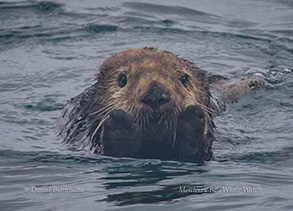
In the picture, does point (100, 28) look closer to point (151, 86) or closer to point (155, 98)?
point (151, 86)

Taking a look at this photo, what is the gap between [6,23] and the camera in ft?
35.2

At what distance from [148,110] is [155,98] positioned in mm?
143

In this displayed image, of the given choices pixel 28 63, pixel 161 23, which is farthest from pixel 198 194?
Answer: pixel 161 23

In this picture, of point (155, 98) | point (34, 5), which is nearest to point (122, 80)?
point (155, 98)

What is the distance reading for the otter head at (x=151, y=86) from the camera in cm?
517

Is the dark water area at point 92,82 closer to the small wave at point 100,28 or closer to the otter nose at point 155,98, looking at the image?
the small wave at point 100,28

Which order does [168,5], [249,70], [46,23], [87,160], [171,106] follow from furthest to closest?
[168,5] → [46,23] → [249,70] → [87,160] → [171,106]

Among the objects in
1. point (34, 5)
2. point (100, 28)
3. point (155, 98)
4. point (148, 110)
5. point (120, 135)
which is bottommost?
point (120, 135)

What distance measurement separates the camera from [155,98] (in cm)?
506

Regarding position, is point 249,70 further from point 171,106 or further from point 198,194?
point 198,194

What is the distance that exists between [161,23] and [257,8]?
2.24 m

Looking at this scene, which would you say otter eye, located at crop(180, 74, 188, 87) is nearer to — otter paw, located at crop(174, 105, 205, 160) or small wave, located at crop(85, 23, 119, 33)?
otter paw, located at crop(174, 105, 205, 160)

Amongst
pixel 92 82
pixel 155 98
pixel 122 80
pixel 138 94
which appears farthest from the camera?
pixel 92 82

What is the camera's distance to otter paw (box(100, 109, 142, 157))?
204 inches
